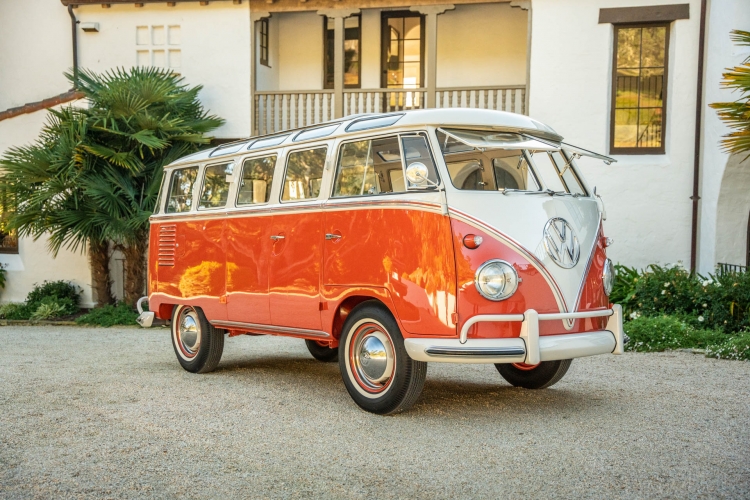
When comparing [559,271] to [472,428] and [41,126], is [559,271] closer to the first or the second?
[472,428]

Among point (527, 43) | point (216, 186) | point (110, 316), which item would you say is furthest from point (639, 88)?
point (110, 316)

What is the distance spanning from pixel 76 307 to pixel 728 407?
13081 millimetres

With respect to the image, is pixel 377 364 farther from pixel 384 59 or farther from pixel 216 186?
pixel 384 59

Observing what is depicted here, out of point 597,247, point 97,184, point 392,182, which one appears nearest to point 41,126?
point 97,184

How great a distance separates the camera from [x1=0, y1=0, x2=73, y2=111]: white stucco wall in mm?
17531

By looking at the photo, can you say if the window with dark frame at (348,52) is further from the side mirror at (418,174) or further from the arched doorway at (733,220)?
the side mirror at (418,174)

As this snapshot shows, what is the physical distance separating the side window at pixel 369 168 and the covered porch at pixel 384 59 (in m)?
8.66

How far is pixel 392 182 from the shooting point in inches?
246

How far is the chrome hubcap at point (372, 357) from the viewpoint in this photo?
614cm

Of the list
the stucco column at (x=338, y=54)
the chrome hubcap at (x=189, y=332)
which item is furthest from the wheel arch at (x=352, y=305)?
the stucco column at (x=338, y=54)

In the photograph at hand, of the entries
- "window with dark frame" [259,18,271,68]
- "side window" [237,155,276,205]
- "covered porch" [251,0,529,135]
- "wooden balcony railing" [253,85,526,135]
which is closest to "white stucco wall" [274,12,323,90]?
"covered porch" [251,0,529,135]

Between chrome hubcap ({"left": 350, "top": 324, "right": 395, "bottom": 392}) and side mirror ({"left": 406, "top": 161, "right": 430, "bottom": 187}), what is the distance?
3.87 ft

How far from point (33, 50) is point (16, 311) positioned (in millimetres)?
6091

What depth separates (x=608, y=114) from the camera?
14.3 meters
